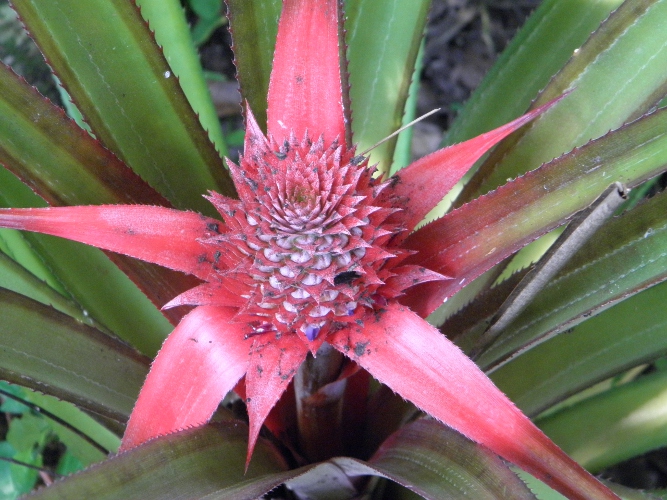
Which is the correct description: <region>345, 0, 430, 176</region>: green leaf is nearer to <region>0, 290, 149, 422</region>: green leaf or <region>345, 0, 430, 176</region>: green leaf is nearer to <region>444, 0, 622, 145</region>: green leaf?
<region>444, 0, 622, 145</region>: green leaf

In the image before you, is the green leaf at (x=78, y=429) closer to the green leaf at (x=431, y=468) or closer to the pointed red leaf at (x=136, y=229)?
the green leaf at (x=431, y=468)

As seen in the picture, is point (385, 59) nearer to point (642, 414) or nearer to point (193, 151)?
point (193, 151)

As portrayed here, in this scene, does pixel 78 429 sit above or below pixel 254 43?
below

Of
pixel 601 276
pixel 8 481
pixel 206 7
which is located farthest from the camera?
pixel 206 7

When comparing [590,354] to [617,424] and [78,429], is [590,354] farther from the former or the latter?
[78,429]

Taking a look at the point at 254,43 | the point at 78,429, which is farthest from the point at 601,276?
the point at 78,429

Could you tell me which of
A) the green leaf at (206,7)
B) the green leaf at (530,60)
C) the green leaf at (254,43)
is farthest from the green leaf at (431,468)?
the green leaf at (206,7)

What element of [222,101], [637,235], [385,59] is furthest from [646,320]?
[222,101]
